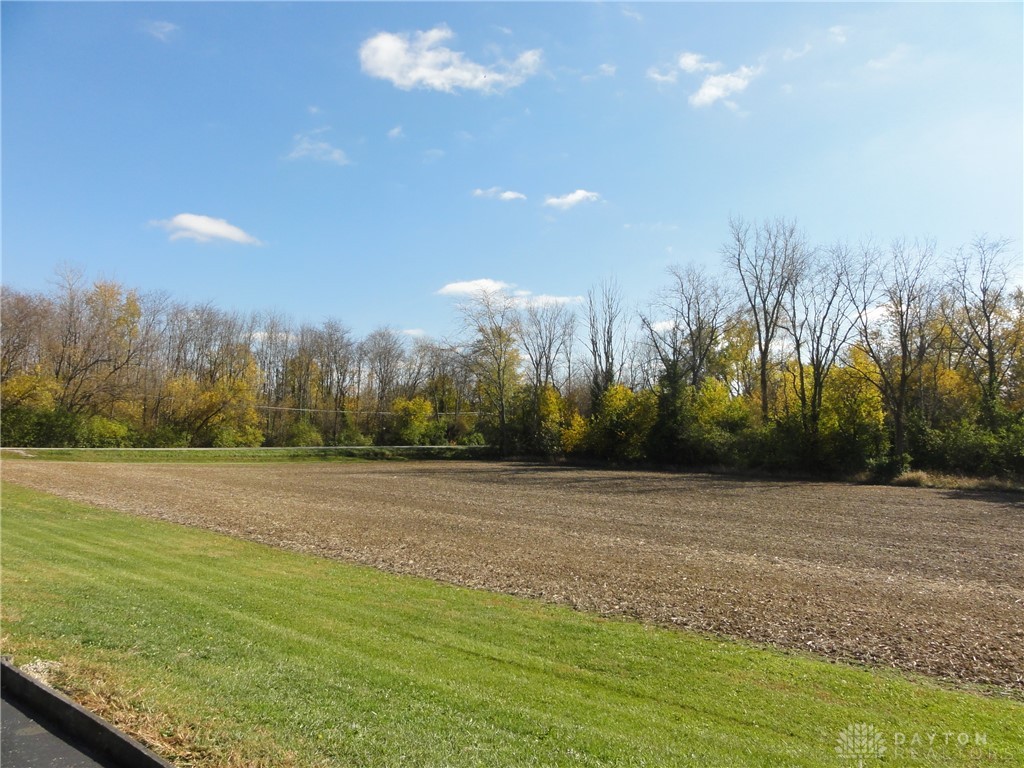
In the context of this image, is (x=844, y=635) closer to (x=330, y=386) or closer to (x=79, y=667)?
(x=79, y=667)

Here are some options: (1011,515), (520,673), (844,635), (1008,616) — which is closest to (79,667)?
(520,673)

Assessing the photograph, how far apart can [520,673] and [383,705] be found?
58.9 inches

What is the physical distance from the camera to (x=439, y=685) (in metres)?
5.21

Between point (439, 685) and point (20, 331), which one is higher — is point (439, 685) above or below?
below

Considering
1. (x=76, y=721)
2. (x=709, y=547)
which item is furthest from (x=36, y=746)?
(x=709, y=547)

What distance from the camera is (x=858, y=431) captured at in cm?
3425

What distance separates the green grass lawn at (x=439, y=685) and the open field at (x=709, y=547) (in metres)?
1.33

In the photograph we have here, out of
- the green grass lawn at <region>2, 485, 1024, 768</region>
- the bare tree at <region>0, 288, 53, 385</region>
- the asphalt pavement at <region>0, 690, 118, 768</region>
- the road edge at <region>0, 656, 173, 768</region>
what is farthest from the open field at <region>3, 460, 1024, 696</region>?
the bare tree at <region>0, 288, 53, 385</region>
